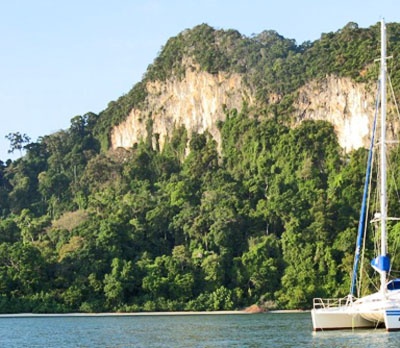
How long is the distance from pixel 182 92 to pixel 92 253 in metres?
45.6

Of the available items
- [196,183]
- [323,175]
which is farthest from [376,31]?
[196,183]

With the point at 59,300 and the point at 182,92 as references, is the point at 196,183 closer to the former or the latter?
the point at 182,92

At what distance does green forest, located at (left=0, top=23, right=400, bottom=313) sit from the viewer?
9150 cm

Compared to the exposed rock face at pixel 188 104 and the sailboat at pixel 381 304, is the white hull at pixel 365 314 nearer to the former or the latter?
the sailboat at pixel 381 304

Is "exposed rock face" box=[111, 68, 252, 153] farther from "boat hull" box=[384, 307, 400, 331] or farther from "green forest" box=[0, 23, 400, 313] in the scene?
"boat hull" box=[384, 307, 400, 331]

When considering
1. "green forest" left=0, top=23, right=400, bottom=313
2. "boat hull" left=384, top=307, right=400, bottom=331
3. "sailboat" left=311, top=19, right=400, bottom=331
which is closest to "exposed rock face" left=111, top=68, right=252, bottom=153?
"green forest" left=0, top=23, right=400, bottom=313

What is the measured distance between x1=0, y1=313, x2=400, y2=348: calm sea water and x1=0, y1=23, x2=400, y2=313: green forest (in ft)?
55.3

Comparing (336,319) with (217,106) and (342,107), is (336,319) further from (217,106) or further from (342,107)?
(217,106)

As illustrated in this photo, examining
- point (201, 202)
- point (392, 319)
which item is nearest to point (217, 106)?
point (201, 202)

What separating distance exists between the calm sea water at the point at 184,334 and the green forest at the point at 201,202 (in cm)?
1684

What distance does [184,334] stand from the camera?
5591 cm

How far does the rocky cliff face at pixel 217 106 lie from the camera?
11312 centimetres

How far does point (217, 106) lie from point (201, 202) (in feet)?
81.5

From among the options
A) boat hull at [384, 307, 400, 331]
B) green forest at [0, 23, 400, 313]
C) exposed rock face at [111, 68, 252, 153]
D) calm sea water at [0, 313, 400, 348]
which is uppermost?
exposed rock face at [111, 68, 252, 153]
